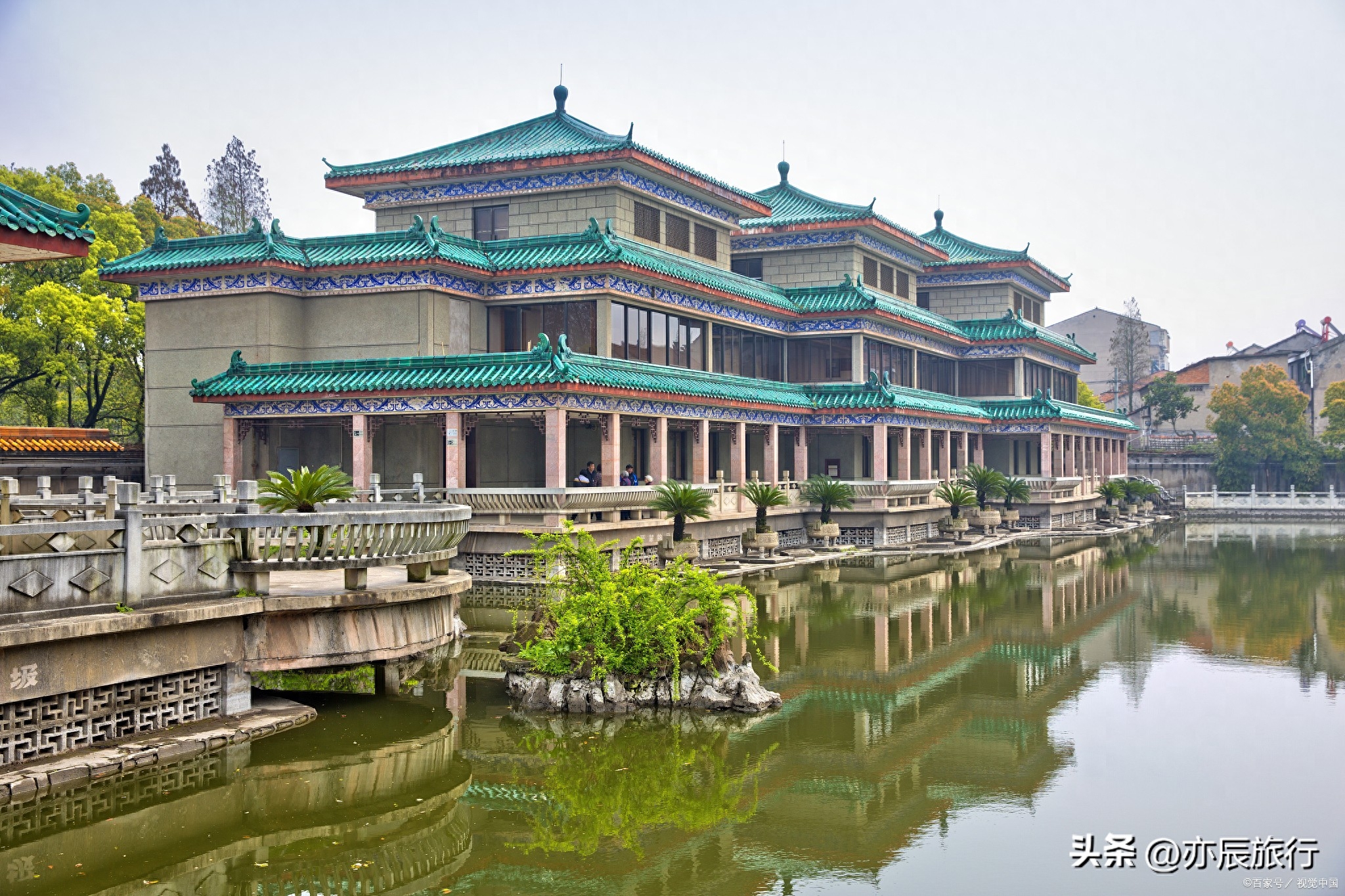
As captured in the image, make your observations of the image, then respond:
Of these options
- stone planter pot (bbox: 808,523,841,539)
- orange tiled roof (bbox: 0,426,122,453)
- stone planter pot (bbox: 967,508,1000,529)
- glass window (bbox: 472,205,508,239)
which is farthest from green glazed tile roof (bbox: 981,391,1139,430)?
orange tiled roof (bbox: 0,426,122,453)

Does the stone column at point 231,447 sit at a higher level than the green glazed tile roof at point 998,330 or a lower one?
lower

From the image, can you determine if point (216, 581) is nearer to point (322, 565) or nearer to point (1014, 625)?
point (322, 565)

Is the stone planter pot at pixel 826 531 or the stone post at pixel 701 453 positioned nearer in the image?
the stone post at pixel 701 453

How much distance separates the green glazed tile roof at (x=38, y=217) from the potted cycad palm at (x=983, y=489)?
40337 millimetres

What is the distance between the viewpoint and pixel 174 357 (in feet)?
122

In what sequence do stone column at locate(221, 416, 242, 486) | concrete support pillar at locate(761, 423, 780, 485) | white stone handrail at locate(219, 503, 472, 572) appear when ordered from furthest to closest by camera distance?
1. concrete support pillar at locate(761, 423, 780, 485)
2. stone column at locate(221, 416, 242, 486)
3. white stone handrail at locate(219, 503, 472, 572)

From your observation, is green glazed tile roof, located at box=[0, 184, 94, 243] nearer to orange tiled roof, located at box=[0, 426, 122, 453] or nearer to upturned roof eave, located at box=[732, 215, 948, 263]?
orange tiled roof, located at box=[0, 426, 122, 453]

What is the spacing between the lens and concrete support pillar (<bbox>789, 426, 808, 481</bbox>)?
45.9m

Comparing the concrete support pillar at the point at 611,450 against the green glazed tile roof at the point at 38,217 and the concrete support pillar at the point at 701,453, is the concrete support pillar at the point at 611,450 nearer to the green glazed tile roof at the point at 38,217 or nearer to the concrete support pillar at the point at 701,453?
the concrete support pillar at the point at 701,453

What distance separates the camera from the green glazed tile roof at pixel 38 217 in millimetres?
14109

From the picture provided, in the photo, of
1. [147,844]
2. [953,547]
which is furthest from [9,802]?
[953,547]

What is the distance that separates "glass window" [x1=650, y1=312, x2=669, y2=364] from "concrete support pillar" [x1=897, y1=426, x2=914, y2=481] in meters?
12.4

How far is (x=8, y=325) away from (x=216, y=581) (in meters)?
31.2

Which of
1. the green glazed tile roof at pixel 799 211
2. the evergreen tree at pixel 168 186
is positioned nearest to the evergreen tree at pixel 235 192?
the evergreen tree at pixel 168 186
